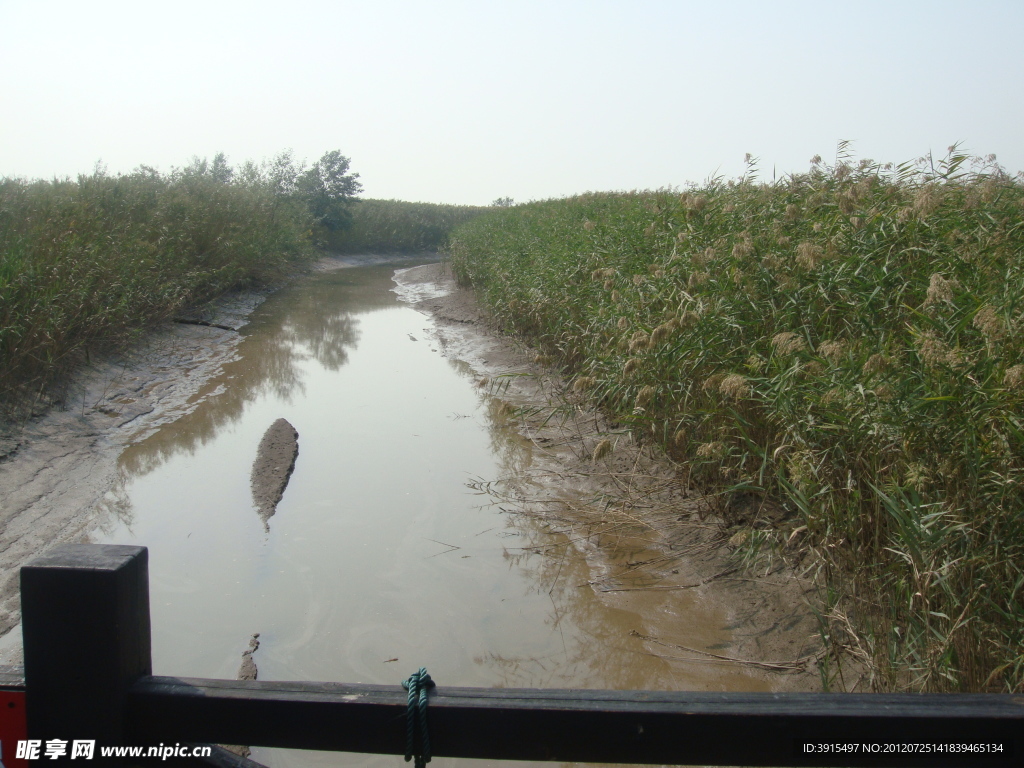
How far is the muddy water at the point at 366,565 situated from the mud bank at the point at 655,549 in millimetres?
91

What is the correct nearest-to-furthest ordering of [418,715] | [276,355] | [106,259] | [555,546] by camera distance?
[418,715] < [555,546] < [106,259] < [276,355]

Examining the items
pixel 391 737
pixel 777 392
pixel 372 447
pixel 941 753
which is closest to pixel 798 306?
pixel 777 392

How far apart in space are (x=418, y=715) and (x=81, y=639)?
0.60m

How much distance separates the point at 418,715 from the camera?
1278 millimetres

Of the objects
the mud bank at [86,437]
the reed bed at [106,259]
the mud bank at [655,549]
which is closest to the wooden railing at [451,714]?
the mud bank at [655,549]

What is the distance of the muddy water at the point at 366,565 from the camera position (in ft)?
11.3

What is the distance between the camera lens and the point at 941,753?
1.27 metres

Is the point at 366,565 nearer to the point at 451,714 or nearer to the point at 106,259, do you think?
the point at 451,714

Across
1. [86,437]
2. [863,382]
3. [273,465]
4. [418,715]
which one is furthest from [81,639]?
[86,437]

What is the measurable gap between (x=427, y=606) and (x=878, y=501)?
2.26 meters

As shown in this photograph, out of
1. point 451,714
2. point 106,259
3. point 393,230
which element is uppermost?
point 393,230

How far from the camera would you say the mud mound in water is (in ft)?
17.1

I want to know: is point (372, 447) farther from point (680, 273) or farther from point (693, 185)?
point (693, 185)

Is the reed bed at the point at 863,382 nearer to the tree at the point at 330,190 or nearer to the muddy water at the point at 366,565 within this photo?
the muddy water at the point at 366,565
